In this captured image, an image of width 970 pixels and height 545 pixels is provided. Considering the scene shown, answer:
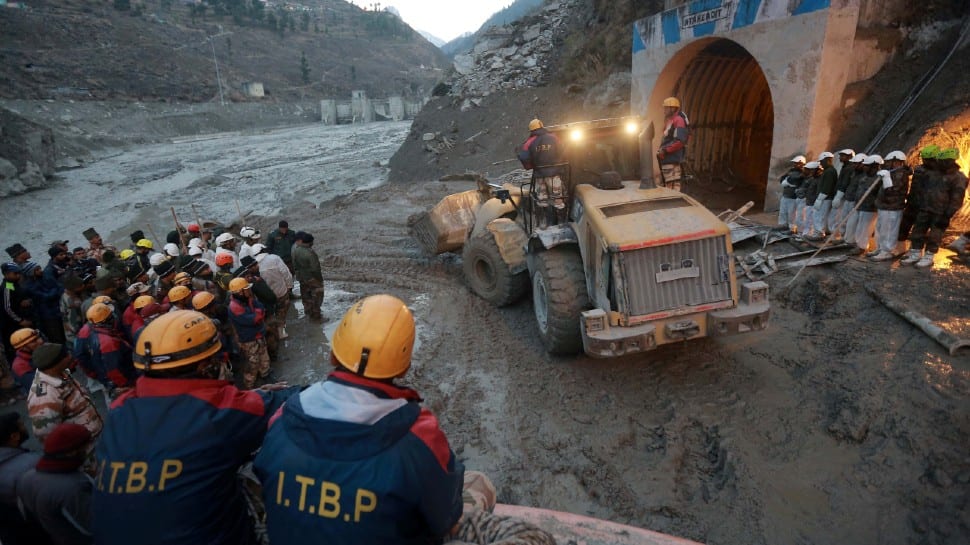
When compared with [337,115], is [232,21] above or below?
above

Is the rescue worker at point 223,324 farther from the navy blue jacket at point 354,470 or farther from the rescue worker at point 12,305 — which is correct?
the navy blue jacket at point 354,470

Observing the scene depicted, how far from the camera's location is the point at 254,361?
5.68m

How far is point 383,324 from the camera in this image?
194cm

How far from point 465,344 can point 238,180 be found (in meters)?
18.6

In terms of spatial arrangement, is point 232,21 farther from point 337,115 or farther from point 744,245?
point 744,245

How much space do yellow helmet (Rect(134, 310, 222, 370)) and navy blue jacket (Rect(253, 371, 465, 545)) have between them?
580 mm

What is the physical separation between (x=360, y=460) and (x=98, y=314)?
4.25 metres

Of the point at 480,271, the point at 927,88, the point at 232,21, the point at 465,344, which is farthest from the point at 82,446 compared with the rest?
the point at 232,21

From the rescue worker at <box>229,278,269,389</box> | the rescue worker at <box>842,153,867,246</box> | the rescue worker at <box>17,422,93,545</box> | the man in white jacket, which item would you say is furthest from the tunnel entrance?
the rescue worker at <box>17,422,93,545</box>

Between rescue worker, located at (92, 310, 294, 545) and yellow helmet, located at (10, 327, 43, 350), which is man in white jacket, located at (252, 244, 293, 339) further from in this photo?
rescue worker, located at (92, 310, 294, 545)

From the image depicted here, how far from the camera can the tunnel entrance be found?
1177 cm

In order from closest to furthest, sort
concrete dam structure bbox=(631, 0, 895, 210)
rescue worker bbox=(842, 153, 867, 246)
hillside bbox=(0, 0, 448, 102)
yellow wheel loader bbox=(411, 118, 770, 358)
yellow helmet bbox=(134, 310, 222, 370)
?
yellow helmet bbox=(134, 310, 222, 370) → yellow wheel loader bbox=(411, 118, 770, 358) → rescue worker bbox=(842, 153, 867, 246) → concrete dam structure bbox=(631, 0, 895, 210) → hillside bbox=(0, 0, 448, 102)

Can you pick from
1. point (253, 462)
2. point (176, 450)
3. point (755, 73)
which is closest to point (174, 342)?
point (176, 450)

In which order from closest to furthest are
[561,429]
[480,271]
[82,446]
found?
[82,446]
[561,429]
[480,271]
